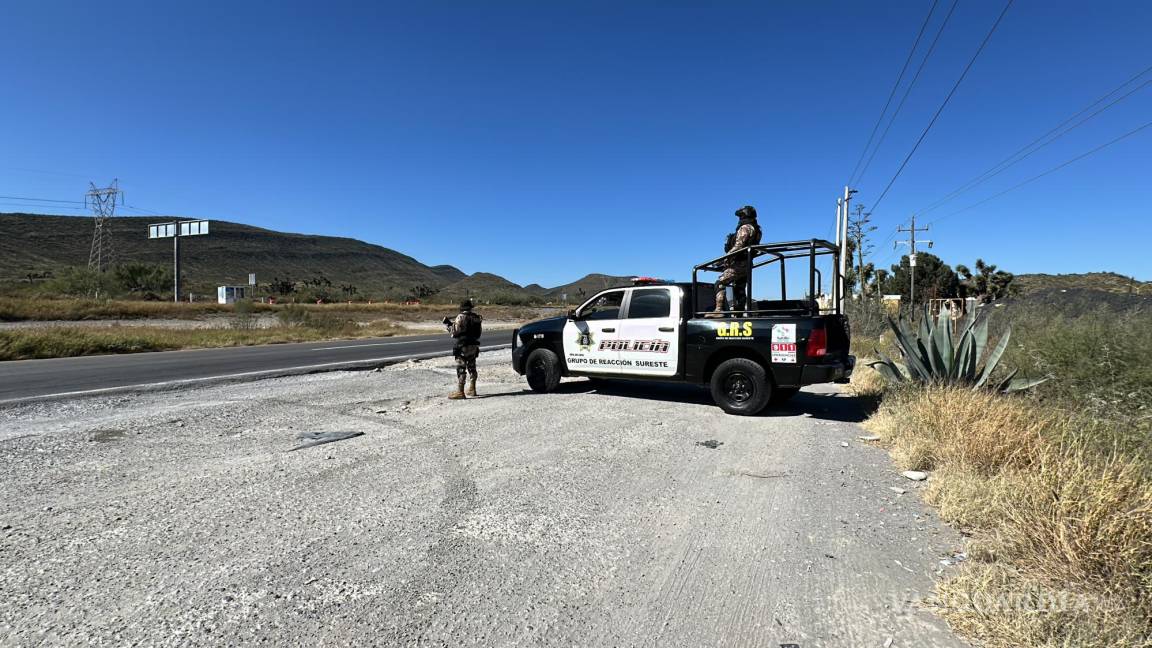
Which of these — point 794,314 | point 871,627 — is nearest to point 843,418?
point 794,314

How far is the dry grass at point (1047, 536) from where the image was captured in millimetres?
2412

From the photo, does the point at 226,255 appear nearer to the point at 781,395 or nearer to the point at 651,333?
the point at 651,333

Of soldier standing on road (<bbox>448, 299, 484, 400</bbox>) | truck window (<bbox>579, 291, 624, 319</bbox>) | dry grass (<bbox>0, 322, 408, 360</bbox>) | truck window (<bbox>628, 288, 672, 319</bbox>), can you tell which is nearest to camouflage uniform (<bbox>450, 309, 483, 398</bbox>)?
soldier standing on road (<bbox>448, 299, 484, 400</bbox>)

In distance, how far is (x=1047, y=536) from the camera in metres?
3.00

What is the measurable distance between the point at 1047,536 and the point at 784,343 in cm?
437

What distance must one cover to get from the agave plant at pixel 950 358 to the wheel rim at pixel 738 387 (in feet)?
6.87

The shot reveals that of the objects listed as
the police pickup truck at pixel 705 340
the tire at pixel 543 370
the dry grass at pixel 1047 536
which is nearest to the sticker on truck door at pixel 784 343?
the police pickup truck at pixel 705 340

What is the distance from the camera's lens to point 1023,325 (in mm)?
9266

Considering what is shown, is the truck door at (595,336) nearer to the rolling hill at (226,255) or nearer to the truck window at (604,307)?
the truck window at (604,307)

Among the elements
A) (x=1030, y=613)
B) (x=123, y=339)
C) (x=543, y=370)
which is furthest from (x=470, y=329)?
(x=123, y=339)

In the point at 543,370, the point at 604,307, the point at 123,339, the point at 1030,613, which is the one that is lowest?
the point at 1030,613

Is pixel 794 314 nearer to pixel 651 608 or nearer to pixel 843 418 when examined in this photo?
pixel 843 418

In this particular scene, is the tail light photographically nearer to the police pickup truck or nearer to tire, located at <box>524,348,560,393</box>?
the police pickup truck

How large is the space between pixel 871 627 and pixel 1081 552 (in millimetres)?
1185
